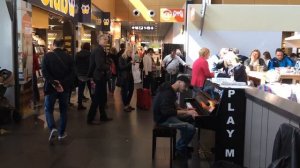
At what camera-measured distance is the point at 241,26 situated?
13.8 metres

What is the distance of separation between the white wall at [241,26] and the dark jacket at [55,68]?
7729 millimetres

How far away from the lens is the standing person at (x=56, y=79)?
253 inches

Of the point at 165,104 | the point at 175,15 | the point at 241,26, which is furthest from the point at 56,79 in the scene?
the point at 175,15

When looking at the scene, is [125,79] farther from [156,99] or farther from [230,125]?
[230,125]

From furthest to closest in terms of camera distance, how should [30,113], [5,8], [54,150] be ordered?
[30,113], [5,8], [54,150]

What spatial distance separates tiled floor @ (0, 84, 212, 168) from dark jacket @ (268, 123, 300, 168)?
277 centimetres

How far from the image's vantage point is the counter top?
3117mm

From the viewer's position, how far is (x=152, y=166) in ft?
17.4

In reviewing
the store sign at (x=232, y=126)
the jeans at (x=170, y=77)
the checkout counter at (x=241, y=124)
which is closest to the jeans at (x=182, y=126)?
the checkout counter at (x=241, y=124)

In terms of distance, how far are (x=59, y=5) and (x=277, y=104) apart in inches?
327

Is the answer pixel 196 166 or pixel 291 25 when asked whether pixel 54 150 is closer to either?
pixel 196 166

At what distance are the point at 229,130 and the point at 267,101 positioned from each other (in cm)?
106

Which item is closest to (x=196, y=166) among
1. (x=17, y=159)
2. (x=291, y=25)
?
(x=17, y=159)

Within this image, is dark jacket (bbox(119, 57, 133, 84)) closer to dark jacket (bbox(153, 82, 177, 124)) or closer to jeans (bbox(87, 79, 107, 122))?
jeans (bbox(87, 79, 107, 122))
